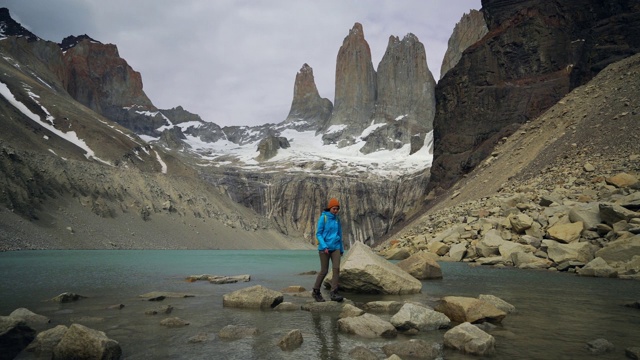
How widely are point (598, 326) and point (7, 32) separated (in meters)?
197

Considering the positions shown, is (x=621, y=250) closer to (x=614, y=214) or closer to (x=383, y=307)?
(x=614, y=214)

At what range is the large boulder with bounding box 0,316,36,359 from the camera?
5.68 metres

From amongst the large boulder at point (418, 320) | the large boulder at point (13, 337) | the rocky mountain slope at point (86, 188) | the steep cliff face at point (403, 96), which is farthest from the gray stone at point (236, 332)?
the steep cliff face at point (403, 96)

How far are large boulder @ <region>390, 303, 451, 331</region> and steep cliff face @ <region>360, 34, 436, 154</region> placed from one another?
180873 mm

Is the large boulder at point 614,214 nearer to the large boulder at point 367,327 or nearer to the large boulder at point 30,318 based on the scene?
the large boulder at point 367,327

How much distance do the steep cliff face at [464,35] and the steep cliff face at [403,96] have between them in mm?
19917

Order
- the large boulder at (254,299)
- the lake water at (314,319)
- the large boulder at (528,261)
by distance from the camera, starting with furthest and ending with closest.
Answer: the large boulder at (528,261) < the large boulder at (254,299) < the lake water at (314,319)

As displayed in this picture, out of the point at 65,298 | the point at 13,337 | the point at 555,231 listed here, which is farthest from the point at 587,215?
the point at 13,337

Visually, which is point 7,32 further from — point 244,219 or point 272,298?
point 272,298

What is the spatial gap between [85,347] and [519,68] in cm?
6121

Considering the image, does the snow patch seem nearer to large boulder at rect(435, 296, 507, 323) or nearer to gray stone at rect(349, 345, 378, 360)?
large boulder at rect(435, 296, 507, 323)

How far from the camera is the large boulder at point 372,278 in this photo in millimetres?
11852

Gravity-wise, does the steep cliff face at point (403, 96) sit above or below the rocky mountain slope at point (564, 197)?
above

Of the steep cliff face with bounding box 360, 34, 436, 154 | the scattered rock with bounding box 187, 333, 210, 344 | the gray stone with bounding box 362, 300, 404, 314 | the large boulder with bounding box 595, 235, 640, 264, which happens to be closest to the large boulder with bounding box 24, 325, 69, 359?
the scattered rock with bounding box 187, 333, 210, 344
